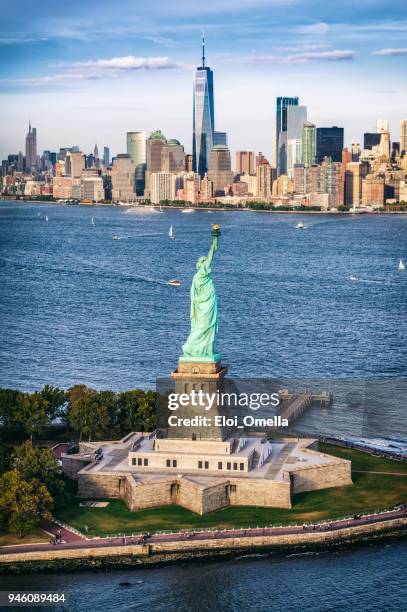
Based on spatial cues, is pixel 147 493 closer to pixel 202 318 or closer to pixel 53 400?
pixel 202 318

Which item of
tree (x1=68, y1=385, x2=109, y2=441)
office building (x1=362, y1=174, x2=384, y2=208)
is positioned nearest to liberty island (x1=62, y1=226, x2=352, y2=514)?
tree (x1=68, y1=385, x2=109, y2=441)

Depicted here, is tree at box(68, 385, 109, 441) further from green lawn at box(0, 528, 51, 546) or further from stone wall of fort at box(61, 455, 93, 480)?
green lawn at box(0, 528, 51, 546)

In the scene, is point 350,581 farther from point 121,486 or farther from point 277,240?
point 277,240

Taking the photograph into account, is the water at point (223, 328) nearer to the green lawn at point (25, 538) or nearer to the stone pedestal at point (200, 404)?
the green lawn at point (25, 538)

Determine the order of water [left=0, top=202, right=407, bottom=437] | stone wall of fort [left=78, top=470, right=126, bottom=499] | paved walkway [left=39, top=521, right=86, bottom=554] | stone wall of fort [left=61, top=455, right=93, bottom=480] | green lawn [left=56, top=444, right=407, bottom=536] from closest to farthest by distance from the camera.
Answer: paved walkway [left=39, top=521, right=86, bottom=554] < green lawn [left=56, top=444, right=407, bottom=536] < stone wall of fort [left=78, top=470, right=126, bottom=499] < stone wall of fort [left=61, top=455, right=93, bottom=480] < water [left=0, top=202, right=407, bottom=437]

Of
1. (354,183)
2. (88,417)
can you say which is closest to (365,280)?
(88,417)

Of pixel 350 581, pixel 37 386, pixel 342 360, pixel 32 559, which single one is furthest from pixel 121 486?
pixel 342 360

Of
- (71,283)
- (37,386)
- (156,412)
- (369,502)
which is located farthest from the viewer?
(71,283)

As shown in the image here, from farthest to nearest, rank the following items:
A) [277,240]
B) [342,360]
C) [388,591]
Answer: [277,240] → [342,360] → [388,591]
